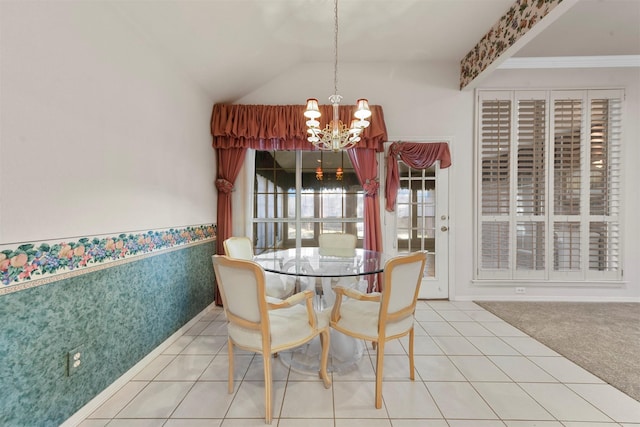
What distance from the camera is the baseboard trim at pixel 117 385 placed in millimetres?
1394

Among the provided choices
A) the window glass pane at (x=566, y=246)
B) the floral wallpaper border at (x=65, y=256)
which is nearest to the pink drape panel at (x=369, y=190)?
the floral wallpaper border at (x=65, y=256)

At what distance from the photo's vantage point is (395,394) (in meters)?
1.59

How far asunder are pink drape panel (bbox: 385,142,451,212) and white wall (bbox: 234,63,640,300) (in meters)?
0.16

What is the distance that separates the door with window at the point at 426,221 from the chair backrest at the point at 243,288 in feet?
7.42

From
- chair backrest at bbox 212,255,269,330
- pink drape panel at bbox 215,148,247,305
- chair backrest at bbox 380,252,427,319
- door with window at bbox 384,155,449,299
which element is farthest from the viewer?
door with window at bbox 384,155,449,299

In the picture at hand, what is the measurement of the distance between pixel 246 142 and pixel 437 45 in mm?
2570

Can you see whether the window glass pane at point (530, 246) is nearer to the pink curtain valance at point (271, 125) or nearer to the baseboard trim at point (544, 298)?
the baseboard trim at point (544, 298)

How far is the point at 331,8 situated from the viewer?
90.2 inches

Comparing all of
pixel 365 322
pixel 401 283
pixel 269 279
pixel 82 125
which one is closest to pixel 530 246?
pixel 401 283

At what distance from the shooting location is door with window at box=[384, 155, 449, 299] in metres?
3.22

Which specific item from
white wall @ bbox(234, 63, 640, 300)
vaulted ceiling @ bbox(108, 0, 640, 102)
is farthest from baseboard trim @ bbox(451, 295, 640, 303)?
vaulted ceiling @ bbox(108, 0, 640, 102)

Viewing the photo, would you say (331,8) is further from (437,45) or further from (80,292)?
(80,292)

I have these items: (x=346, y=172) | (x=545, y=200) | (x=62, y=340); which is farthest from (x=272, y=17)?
(x=545, y=200)

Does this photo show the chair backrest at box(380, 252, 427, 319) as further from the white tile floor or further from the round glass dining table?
the white tile floor
